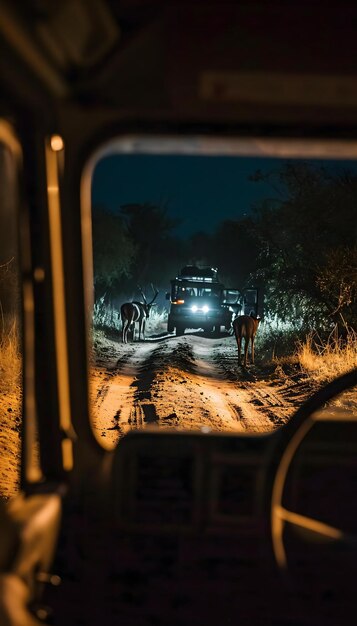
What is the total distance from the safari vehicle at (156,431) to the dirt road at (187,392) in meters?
4.55

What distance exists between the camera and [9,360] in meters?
11.2

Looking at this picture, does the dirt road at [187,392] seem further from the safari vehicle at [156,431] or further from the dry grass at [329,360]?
the safari vehicle at [156,431]

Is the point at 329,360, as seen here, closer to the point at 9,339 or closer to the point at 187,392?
the point at 187,392

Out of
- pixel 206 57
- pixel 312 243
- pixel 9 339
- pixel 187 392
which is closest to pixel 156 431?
pixel 206 57

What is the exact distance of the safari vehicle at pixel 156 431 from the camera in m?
2.06

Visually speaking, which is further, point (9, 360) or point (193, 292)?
point (193, 292)

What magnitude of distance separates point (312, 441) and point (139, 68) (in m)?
1.36

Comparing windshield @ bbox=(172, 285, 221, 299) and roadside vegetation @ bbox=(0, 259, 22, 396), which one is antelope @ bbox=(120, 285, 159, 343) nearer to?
windshield @ bbox=(172, 285, 221, 299)

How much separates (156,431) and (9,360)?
887 centimetres

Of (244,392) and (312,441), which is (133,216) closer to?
(244,392)

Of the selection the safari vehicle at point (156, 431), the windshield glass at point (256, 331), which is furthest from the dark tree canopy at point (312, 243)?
the safari vehicle at point (156, 431)

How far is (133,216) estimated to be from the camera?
47.0 metres

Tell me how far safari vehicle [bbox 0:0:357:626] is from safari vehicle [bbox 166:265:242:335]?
2313cm

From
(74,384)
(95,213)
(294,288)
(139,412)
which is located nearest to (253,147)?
(74,384)
